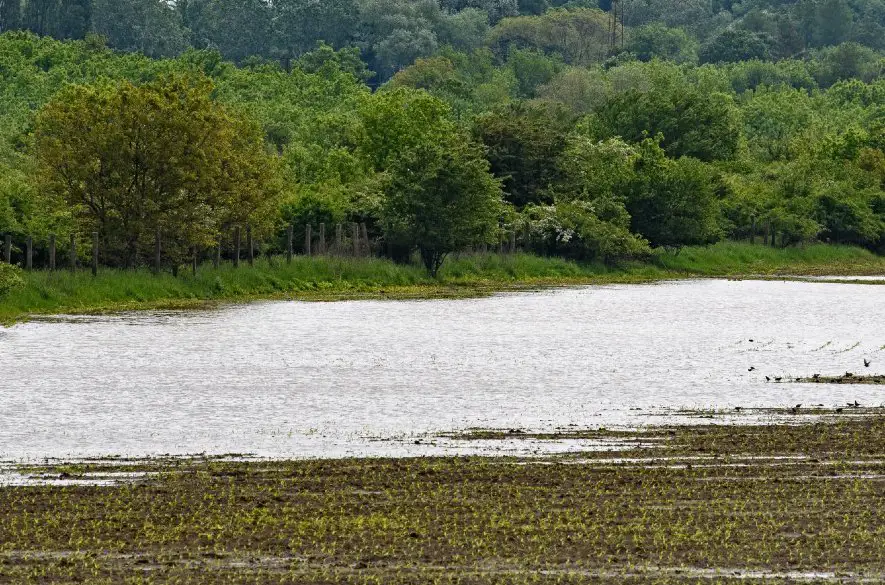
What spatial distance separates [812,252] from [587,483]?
84.7m

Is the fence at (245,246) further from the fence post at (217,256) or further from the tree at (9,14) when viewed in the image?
the tree at (9,14)

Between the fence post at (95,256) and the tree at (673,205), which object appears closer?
the fence post at (95,256)

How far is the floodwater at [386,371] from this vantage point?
83.2 feet

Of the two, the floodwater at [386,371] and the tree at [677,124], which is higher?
the tree at [677,124]

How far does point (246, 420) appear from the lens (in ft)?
87.6

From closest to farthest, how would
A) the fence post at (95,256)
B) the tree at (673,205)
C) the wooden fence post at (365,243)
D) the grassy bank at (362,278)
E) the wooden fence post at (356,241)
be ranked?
the grassy bank at (362,278) < the fence post at (95,256) < the wooden fence post at (356,241) < the wooden fence post at (365,243) < the tree at (673,205)

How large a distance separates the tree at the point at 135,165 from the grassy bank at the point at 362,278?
168cm

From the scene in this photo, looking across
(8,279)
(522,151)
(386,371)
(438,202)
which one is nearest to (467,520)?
(386,371)

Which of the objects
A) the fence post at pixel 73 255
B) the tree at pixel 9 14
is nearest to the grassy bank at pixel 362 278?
the fence post at pixel 73 255

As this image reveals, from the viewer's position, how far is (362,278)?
67.2m

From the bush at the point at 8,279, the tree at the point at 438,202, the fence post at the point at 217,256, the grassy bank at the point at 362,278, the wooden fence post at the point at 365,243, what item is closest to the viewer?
the bush at the point at 8,279

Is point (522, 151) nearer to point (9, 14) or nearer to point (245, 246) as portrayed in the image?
point (245, 246)

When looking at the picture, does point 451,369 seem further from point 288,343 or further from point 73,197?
point 73,197

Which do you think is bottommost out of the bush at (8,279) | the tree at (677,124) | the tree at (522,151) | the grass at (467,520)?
the grass at (467,520)
